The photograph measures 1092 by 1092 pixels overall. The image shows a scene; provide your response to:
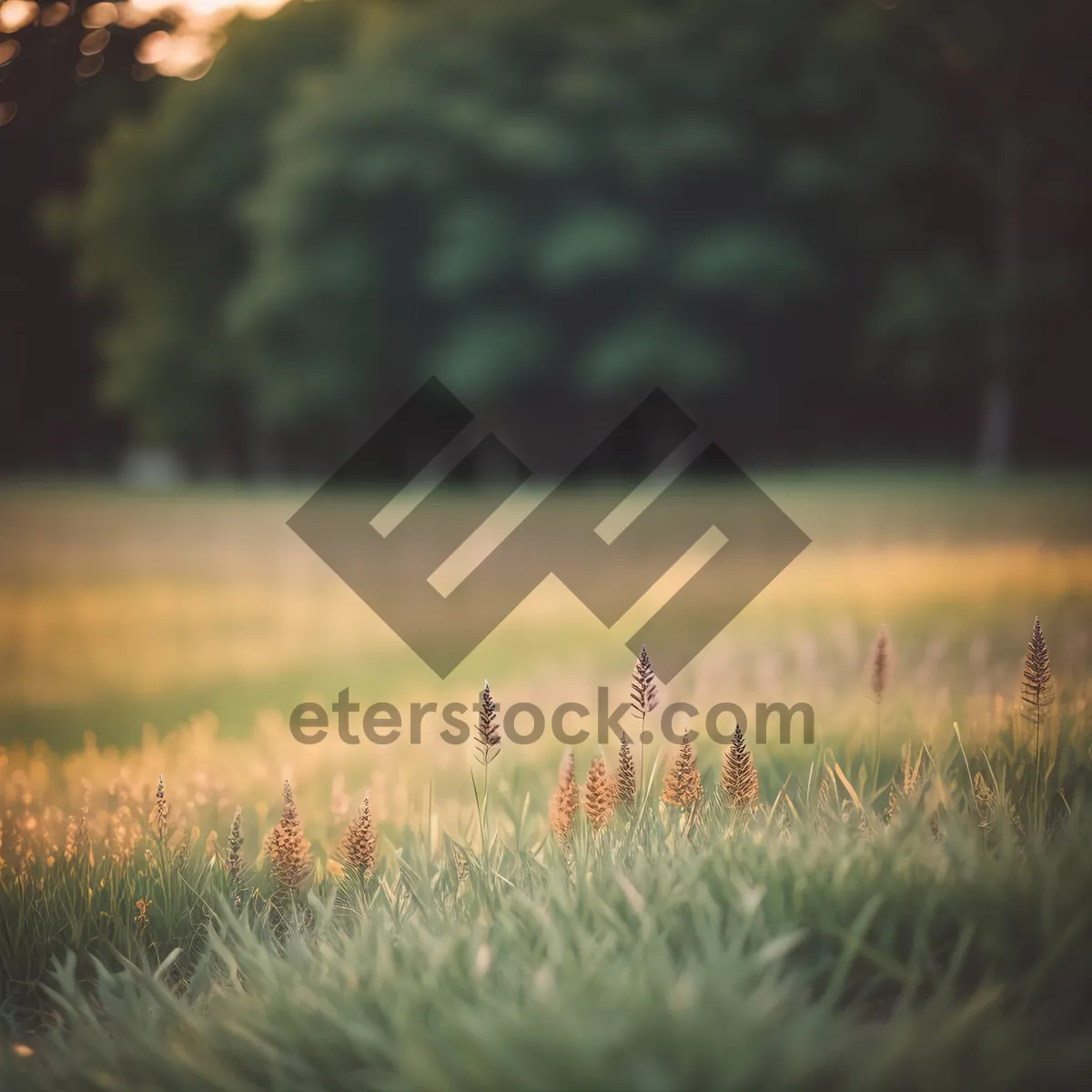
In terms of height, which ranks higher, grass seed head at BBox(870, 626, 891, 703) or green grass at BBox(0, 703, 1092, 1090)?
grass seed head at BBox(870, 626, 891, 703)

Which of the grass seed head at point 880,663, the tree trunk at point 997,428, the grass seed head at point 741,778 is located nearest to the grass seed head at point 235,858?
the grass seed head at point 741,778

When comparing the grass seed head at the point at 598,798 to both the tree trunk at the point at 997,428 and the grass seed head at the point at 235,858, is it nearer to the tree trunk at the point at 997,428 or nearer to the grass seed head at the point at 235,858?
the grass seed head at the point at 235,858

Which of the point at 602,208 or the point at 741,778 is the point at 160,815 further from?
the point at 602,208

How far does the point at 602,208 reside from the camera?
14.2m

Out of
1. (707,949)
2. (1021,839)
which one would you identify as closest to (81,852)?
(707,949)

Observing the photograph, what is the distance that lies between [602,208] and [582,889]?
13414mm

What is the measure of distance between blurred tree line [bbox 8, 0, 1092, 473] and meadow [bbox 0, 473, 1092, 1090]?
9.47 meters

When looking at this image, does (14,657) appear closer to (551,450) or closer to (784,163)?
(784,163)

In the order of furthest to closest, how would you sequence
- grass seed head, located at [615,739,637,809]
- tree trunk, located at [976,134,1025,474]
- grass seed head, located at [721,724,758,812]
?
tree trunk, located at [976,134,1025,474] → grass seed head, located at [615,739,637,809] → grass seed head, located at [721,724,758,812]

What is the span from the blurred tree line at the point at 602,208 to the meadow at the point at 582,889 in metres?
9.47

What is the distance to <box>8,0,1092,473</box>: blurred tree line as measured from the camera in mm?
13164

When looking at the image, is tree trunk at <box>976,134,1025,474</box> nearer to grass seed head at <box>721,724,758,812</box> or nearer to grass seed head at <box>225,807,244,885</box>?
grass seed head at <box>721,724,758,812</box>

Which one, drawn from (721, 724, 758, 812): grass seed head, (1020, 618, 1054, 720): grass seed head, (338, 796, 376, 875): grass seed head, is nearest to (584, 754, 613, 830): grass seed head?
(721, 724, 758, 812): grass seed head

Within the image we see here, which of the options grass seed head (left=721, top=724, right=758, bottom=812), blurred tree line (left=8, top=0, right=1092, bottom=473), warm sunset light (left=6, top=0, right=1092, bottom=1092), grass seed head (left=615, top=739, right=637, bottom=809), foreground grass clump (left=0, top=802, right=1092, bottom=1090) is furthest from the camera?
blurred tree line (left=8, top=0, right=1092, bottom=473)
